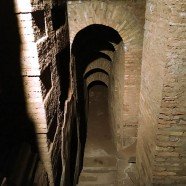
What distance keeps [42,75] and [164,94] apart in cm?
163

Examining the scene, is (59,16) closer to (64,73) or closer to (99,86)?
(64,73)

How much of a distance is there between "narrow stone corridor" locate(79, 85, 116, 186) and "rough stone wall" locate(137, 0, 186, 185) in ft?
6.53

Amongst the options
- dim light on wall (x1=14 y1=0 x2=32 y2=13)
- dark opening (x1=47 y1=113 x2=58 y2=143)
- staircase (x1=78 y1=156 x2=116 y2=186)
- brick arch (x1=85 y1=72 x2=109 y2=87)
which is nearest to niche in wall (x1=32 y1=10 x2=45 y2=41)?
dim light on wall (x1=14 y1=0 x2=32 y2=13)

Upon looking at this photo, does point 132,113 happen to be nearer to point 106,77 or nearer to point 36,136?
point 36,136

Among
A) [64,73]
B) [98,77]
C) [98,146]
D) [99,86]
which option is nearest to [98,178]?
[98,146]

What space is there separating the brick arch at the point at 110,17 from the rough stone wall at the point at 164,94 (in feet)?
1.36

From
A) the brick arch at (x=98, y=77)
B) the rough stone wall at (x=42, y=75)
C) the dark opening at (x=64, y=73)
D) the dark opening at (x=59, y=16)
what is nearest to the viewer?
the rough stone wall at (x=42, y=75)

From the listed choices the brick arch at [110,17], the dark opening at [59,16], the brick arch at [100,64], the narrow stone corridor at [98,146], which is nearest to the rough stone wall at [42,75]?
the dark opening at [59,16]

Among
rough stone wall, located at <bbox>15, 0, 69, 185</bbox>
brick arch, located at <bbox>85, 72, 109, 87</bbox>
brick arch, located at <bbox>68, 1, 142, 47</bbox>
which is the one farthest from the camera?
brick arch, located at <bbox>85, 72, 109, 87</bbox>

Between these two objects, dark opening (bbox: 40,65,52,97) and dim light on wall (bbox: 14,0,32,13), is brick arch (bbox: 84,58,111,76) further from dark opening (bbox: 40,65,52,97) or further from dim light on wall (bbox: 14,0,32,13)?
dim light on wall (bbox: 14,0,32,13)

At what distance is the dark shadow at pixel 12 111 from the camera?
239 cm

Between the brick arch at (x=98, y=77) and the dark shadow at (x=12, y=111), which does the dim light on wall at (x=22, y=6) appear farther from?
the brick arch at (x=98, y=77)

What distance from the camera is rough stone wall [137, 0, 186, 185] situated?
2.80 meters

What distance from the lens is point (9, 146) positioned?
9.01 ft
